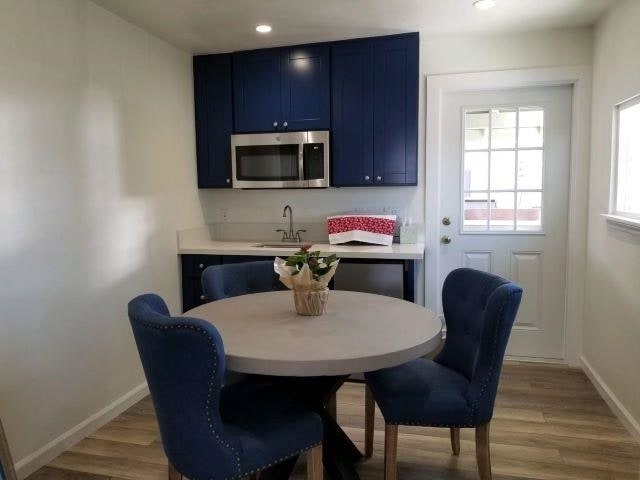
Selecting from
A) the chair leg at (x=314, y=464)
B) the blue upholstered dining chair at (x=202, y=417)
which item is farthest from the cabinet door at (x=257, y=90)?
the chair leg at (x=314, y=464)

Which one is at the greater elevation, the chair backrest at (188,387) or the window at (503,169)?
the window at (503,169)

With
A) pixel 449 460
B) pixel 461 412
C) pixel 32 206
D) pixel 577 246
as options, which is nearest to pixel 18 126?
pixel 32 206

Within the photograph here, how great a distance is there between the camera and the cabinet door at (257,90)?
11.6ft

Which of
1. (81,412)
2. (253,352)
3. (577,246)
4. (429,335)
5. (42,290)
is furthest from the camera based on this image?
(577,246)

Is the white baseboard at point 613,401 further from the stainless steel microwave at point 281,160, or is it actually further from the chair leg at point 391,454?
the stainless steel microwave at point 281,160

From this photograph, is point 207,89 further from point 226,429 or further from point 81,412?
point 226,429

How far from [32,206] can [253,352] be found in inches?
57.8

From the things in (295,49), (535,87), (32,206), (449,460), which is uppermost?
(295,49)

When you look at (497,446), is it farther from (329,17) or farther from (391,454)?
(329,17)

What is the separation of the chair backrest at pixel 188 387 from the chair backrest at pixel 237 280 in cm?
90

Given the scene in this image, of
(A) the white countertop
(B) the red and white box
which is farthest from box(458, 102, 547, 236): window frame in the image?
(B) the red and white box

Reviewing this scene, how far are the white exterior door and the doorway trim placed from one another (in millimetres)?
57

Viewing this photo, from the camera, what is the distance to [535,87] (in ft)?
10.8

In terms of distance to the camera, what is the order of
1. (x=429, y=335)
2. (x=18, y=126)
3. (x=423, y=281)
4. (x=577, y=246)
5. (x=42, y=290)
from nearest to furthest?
(x=429, y=335)
(x=18, y=126)
(x=42, y=290)
(x=577, y=246)
(x=423, y=281)
